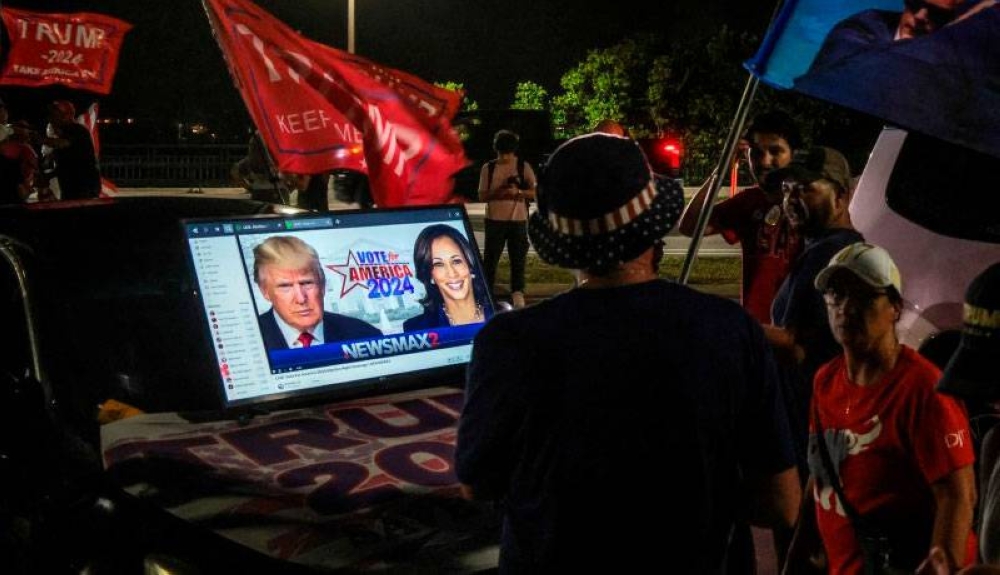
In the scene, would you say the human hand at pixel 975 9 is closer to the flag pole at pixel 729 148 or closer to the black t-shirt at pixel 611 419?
the flag pole at pixel 729 148

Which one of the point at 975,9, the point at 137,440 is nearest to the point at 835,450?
the point at 975,9

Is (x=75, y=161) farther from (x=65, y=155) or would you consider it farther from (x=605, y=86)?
(x=605, y=86)

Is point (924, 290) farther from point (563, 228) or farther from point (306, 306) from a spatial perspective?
point (563, 228)

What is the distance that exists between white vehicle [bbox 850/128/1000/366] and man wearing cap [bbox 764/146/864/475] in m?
0.88

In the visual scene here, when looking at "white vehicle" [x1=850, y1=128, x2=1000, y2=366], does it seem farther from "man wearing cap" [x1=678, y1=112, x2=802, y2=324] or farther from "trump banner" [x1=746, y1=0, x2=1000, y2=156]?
"trump banner" [x1=746, y1=0, x2=1000, y2=156]

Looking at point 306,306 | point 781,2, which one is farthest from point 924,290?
point 306,306

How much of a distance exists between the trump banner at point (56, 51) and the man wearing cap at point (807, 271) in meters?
11.1

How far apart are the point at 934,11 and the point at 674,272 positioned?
12956 millimetres

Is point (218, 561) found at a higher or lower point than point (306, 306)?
lower

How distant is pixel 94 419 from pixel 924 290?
A: 3.34 metres

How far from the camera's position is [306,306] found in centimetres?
409

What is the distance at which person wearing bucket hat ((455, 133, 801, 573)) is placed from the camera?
2.33 meters

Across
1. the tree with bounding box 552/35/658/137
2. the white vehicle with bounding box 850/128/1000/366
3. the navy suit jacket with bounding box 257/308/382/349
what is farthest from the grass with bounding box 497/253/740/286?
the tree with bounding box 552/35/658/137

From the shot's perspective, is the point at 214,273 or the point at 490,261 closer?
the point at 214,273
